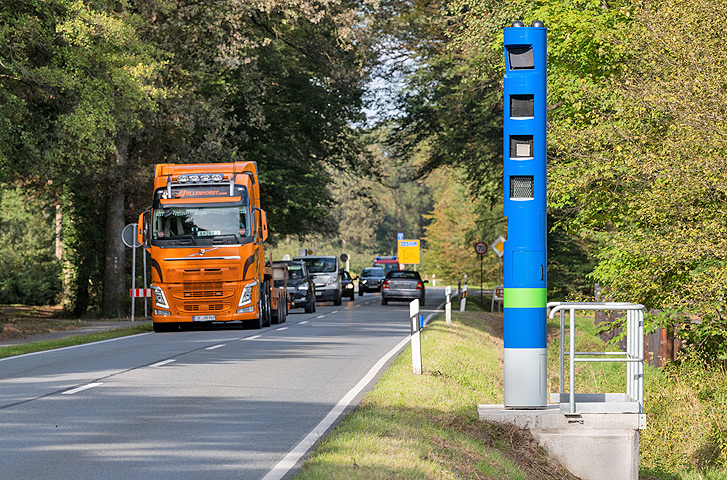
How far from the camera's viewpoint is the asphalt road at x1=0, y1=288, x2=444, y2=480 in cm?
770

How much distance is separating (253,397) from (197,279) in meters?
12.0

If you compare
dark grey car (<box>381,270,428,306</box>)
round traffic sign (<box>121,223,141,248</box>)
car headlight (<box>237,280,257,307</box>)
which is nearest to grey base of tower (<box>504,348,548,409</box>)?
car headlight (<box>237,280,257,307</box>)

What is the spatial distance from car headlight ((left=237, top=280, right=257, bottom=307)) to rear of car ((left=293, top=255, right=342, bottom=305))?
18.4 meters

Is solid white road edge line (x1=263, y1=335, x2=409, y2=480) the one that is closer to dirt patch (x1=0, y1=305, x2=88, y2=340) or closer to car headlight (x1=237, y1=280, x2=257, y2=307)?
car headlight (x1=237, y1=280, x2=257, y2=307)

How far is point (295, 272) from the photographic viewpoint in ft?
116

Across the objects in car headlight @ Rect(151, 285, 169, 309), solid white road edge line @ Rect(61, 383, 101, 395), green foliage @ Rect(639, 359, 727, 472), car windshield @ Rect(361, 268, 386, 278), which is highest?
car headlight @ Rect(151, 285, 169, 309)

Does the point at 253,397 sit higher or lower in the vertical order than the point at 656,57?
lower

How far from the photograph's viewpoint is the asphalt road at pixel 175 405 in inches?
303

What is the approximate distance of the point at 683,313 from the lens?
60.2 ft

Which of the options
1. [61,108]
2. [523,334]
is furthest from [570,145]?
[61,108]

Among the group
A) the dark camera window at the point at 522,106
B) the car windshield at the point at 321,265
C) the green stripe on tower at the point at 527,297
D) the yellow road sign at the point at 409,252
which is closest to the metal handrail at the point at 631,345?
the green stripe on tower at the point at 527,297

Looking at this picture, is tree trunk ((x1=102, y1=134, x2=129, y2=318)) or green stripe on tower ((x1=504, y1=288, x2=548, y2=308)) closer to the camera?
green stripe on tower ((x1=504, y1=288, x2=548, y2=308))

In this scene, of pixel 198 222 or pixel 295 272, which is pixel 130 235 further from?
pixel 295 272

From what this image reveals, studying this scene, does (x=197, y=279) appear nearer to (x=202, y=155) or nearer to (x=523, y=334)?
(x=202, y=155)
